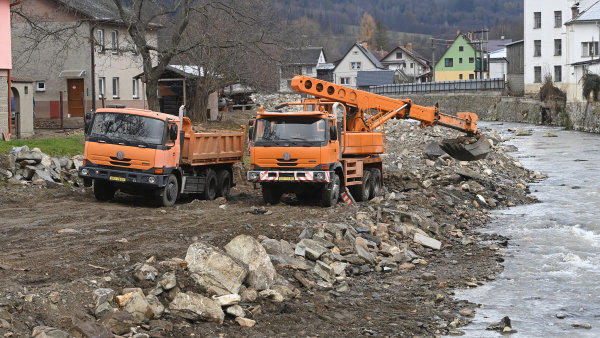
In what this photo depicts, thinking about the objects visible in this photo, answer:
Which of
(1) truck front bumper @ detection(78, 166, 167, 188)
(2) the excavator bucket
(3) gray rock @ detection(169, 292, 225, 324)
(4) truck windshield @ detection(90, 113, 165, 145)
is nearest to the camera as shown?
(3) gray rock @ detection(169, 292, 225, 324)

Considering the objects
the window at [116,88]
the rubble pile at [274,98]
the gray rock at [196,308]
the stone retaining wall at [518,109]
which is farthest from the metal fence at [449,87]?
the gray rock at [196,308]

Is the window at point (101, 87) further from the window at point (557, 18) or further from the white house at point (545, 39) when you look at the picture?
the window at point (557, 18)

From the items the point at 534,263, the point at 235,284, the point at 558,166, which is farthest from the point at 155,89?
the point at 235,284

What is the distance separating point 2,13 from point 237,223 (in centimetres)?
1904

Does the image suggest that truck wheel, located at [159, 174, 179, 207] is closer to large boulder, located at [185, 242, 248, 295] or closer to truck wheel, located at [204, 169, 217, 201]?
truck wheel, located at [204, 169, 217, 201]

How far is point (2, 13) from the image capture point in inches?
1257

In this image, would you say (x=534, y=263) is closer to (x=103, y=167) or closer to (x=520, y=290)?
(x=520, y=290)

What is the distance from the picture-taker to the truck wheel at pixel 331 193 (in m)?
A: 20.3

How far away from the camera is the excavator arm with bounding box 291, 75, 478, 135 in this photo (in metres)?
22.3

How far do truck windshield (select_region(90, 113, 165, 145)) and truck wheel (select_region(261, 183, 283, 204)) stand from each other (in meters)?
2.98

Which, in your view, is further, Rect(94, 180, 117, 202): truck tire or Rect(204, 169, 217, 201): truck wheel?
Rect(204, 169, 217, 201): truck wheel

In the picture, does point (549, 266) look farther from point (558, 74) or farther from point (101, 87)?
point (558, 74)

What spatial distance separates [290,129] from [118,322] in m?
10.3

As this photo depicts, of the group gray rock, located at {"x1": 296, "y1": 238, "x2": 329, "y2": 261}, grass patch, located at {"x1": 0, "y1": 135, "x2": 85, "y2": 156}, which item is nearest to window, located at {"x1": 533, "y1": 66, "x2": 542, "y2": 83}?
grass patch, located at {"x1": 0, "y1": 135, "x2": 85, "y2": 156}
